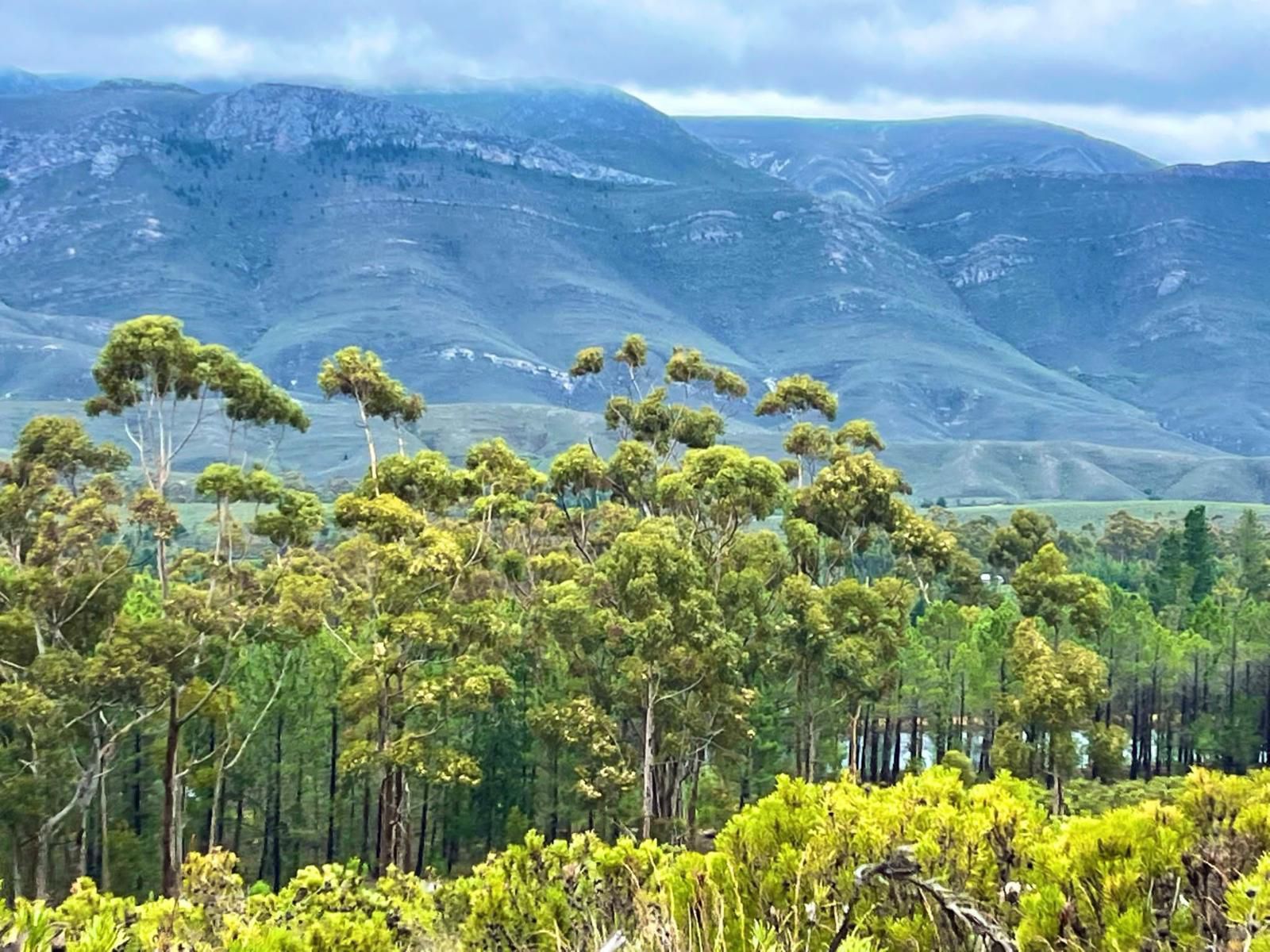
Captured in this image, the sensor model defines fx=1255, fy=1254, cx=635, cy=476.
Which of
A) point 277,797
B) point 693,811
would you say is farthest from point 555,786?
point 277,797

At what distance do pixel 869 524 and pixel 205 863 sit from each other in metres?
27.3

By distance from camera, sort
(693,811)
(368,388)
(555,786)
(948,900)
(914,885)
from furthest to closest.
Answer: (555,786), (693,811), (368,388), (914,885), (948,900)

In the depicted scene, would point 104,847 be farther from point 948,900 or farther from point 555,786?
point 948,900

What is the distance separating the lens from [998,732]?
133ft

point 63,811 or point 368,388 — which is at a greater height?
point 368,388

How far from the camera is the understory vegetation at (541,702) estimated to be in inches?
316

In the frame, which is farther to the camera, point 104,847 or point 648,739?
point 648,739

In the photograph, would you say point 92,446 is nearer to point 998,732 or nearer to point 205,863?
point 205,863

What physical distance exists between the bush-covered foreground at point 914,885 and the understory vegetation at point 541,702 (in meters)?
0.03

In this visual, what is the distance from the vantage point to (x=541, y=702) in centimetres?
3738

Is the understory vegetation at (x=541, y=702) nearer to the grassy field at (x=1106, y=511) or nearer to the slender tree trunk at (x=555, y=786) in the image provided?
the slender tree trunk at (x=555, y=786)

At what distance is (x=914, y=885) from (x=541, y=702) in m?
31.1

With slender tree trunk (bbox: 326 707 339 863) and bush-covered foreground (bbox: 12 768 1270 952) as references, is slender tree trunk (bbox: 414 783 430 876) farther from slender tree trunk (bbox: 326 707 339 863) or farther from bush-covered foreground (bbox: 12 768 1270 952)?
bush-covered foreground (bbox: 12 768 1270 952)

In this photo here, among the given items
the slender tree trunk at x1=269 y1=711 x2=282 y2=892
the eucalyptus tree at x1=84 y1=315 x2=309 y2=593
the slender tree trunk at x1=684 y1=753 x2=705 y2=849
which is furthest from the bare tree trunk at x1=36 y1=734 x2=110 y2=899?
the slender tree trunk at x1=684 y1=753 x2=705 y2=849
